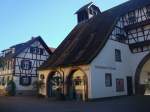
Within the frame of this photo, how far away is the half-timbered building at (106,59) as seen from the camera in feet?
82.5

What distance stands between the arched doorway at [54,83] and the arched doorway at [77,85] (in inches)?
82.5

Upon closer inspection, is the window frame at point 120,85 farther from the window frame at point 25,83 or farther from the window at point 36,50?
the window at point 36,50

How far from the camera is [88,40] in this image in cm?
2830

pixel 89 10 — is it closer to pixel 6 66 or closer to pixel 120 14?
pixel 120 14

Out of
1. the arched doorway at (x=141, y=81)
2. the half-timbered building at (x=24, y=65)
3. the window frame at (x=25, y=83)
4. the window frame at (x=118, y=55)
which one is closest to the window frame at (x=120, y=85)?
the arched doorway at (x=141, y=81)

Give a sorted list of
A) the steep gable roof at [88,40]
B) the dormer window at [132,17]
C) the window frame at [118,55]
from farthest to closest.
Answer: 1. the dormer window at [132,17]
2. the window frame at [118,55]
3. the steep gable roof at [88,40]

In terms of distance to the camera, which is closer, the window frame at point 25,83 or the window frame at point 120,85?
the window frame at point 120,85

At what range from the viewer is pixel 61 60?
1125 inches

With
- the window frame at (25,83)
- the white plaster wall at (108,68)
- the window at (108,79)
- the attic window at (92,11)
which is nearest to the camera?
the white plaster wall at (108,68)

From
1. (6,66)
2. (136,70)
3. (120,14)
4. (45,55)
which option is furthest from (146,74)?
(6,66)

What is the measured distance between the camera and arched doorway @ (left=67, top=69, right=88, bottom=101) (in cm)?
2502

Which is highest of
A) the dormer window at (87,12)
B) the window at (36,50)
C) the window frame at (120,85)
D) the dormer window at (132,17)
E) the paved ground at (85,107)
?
the dormer window at (87,12)

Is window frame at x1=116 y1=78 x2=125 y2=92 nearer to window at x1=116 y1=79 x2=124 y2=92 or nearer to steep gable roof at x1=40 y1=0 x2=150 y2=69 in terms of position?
window at x1=116 y1=79 x2=124 y2=92

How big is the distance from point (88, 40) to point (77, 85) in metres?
5.46
